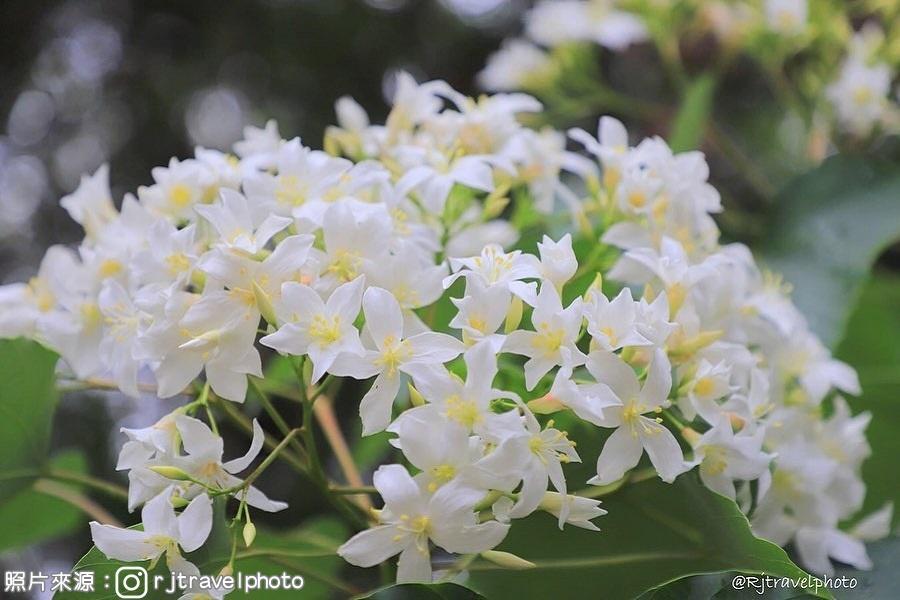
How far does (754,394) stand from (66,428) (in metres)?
1.06

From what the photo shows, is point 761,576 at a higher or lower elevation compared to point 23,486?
lower

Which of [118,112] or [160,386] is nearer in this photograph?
[160,386]

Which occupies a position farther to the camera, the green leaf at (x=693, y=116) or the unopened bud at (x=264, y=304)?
the green leaf at (x=693, y=116)

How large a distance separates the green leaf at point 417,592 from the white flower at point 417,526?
1.2 inches

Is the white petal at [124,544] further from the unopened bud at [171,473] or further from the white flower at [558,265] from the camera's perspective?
the white flower at [558,265]

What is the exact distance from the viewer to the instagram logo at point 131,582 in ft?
1.65

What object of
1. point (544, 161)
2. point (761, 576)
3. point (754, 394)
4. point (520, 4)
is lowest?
point (761, 576)

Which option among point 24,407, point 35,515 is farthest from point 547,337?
point 35,515

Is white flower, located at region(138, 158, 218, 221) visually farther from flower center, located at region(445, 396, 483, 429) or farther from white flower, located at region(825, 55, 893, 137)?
white flower, located at region(825, 55, 893, 137)

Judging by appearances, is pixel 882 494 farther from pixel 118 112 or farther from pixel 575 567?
pixel 118 112

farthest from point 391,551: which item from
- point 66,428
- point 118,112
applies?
point 118,112

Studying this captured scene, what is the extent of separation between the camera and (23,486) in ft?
2.11

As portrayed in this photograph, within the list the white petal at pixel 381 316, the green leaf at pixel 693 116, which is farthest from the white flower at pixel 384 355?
the green leaf at pixel 693 116

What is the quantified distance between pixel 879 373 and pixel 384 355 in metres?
0.57
